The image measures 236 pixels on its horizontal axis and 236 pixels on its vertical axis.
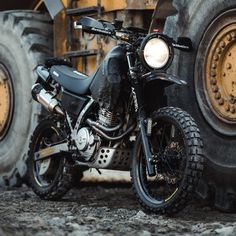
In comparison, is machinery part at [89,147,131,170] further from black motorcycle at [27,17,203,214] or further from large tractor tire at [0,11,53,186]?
large tractor tire at [0,11,53,186]

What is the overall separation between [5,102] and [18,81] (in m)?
0.24

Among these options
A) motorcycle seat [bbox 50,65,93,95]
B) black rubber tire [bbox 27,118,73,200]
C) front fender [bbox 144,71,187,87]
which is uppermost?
motorcycle seat [bbox 50,65,93,95]

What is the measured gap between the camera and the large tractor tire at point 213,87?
4312 mm

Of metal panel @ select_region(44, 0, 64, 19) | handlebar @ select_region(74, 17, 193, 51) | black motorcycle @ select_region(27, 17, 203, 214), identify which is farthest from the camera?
metal panel @ select_region(44, 0, 64, 19)

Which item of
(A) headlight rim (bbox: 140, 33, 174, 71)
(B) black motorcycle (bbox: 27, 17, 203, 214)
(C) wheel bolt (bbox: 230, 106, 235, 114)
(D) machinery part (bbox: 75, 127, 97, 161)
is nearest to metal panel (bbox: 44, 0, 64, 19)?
(B) black motorcycle (bbox: 27, 17, 203, 214)

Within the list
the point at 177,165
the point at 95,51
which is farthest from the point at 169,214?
the point at 95,51

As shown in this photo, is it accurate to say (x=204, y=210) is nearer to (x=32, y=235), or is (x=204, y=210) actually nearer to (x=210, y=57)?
(x=210, y=57)

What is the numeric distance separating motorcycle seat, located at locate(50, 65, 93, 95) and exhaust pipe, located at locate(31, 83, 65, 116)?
0.16 meters

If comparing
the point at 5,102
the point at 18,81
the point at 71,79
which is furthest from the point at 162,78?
the point at 5,102

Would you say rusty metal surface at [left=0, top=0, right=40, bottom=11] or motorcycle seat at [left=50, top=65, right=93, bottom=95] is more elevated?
rusty metal surface at [left=0, top=0, right=40, bottom=11]

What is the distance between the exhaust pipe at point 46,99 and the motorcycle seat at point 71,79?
0.53 feet

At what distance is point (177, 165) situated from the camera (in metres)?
4.20

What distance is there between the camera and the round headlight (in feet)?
14.2

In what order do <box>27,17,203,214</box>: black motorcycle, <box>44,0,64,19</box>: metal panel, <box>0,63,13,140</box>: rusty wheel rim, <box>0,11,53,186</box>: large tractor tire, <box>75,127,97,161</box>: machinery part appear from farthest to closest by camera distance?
<box>0,63,13,140</box>: rusty wheel rim < <box>0,11,53,186</box>: large tractor tire < <box>44,0,64,19</box>: metal panel < <box>75,127,97,161</box>: machinery part < <box>27,17,203,214</box>: black motorcycle
